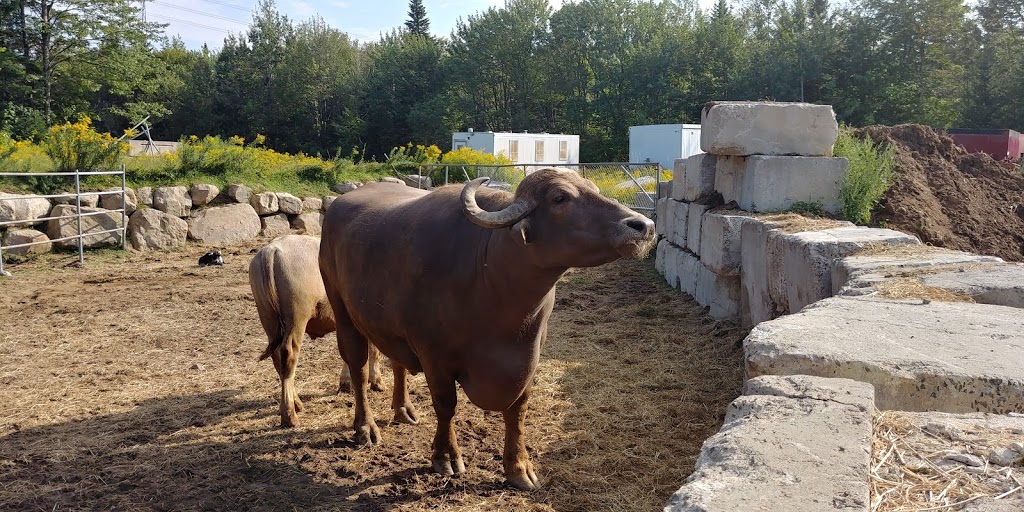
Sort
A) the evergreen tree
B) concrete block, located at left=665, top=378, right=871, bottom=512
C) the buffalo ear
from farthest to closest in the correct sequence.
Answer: the evergreen tree < the buffalo ear < concrete block, located at left=665, top=378, right=871, bottom=512

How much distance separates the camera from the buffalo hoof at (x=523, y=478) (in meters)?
4.33

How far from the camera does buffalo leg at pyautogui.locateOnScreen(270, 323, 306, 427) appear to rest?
5.49m

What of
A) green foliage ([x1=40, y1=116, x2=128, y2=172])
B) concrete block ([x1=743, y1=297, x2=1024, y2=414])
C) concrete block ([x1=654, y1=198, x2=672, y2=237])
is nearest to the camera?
concrete block ([x1=743, y1=297, x2=1024, y2=414])

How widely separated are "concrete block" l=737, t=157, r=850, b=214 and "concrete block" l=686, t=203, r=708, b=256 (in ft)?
3.90

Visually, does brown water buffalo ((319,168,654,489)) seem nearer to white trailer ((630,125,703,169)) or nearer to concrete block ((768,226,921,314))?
concrete block ((768,226,921,314))

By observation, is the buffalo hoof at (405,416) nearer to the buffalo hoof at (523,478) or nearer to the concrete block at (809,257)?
the buffalo hoof at (523,478)

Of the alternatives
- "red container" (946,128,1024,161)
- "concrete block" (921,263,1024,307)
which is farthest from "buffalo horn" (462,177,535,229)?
"red container" (946,128,1024,161)

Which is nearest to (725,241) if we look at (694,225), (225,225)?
(694,225)

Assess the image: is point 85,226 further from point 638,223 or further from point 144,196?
point 638,223

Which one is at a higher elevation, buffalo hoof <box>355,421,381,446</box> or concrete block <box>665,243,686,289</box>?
concrete block <box>665,243,686,289</box>

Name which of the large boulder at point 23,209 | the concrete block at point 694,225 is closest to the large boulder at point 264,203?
the large boulder at point 23,209

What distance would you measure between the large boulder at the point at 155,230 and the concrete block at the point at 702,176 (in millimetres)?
9972

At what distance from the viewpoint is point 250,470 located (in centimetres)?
468

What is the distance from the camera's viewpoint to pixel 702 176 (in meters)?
9.80
